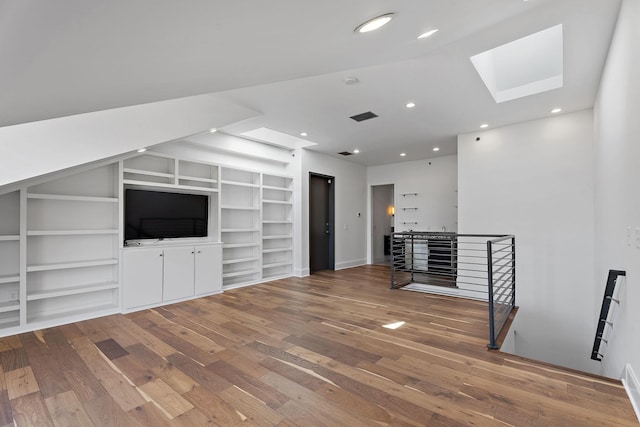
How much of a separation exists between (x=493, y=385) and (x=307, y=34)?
8.46 ft

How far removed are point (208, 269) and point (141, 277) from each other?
3.13 feet

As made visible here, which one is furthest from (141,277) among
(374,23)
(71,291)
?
(374,23)

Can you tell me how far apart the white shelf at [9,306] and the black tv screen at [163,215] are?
4.02ft

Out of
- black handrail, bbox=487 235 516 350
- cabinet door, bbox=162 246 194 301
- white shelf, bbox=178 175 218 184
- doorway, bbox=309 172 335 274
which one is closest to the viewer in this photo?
black handrail, bbox=487 235 516 350

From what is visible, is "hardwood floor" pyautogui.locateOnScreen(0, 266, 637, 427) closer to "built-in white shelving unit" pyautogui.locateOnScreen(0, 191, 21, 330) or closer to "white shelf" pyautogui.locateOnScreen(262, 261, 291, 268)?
"built-in white shelving unit" pyautogui.locateOnScreen(0, 191, 21, 330)

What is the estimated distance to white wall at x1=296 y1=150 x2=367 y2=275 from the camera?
6.25 m

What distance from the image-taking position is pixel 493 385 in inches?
81.7

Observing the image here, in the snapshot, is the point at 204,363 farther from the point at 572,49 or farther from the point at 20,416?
the point at 572,49

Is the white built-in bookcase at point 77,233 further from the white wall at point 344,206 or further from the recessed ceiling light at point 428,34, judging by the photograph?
the recessed ceiling light at point 428,34

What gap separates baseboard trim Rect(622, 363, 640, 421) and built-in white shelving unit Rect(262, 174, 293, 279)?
4808 millimetres

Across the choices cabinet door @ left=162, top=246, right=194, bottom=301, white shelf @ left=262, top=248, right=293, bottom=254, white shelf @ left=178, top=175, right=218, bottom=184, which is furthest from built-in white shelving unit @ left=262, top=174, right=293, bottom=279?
cabinet door @ left=162, top=246, right=194, bottom=301

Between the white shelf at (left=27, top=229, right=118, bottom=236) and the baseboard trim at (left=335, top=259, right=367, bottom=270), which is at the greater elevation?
the white shelf at (left=27, top=229, right=118, bottom=236)

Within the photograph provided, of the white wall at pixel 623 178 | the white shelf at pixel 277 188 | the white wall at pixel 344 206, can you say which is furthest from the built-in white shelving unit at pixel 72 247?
the white wall at pixel 623 178

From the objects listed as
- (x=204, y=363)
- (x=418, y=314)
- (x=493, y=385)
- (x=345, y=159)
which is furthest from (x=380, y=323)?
(x=345, y=159)
